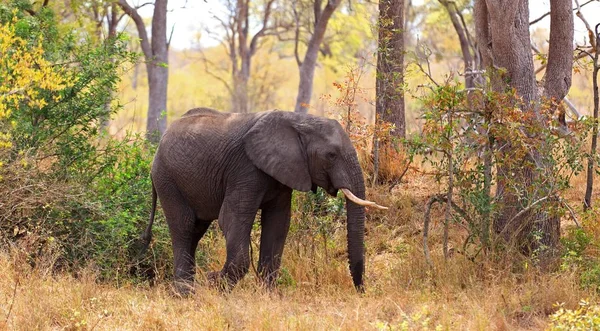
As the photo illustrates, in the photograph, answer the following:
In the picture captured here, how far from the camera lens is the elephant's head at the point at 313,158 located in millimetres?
7359

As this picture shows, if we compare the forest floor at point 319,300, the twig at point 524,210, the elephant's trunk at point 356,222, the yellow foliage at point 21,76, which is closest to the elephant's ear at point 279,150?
the elephant's trunk at point 356,222

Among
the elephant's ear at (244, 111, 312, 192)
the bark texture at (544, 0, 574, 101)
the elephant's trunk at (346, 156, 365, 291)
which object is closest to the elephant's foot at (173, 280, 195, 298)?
the elephant's ear at (244, 111, 312, 192)

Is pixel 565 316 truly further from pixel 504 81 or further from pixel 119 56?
pixel 119 56

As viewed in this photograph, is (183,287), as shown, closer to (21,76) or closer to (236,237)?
(236,237)

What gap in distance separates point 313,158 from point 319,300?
1197mm

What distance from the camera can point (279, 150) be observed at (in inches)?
295

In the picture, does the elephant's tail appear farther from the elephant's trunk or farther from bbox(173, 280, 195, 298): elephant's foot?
the elephant's trunk

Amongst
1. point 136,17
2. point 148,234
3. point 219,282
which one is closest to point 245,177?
point 219,282

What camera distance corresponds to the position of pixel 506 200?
330 inches

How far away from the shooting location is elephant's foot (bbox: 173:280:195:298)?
798cm

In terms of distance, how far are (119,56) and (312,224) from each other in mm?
3013

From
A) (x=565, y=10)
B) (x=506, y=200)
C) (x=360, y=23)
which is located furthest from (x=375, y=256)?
(x=360, y=23)

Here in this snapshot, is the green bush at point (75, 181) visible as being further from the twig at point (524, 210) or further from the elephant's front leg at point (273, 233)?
the twig at point (524, 210)

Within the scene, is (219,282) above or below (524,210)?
below
